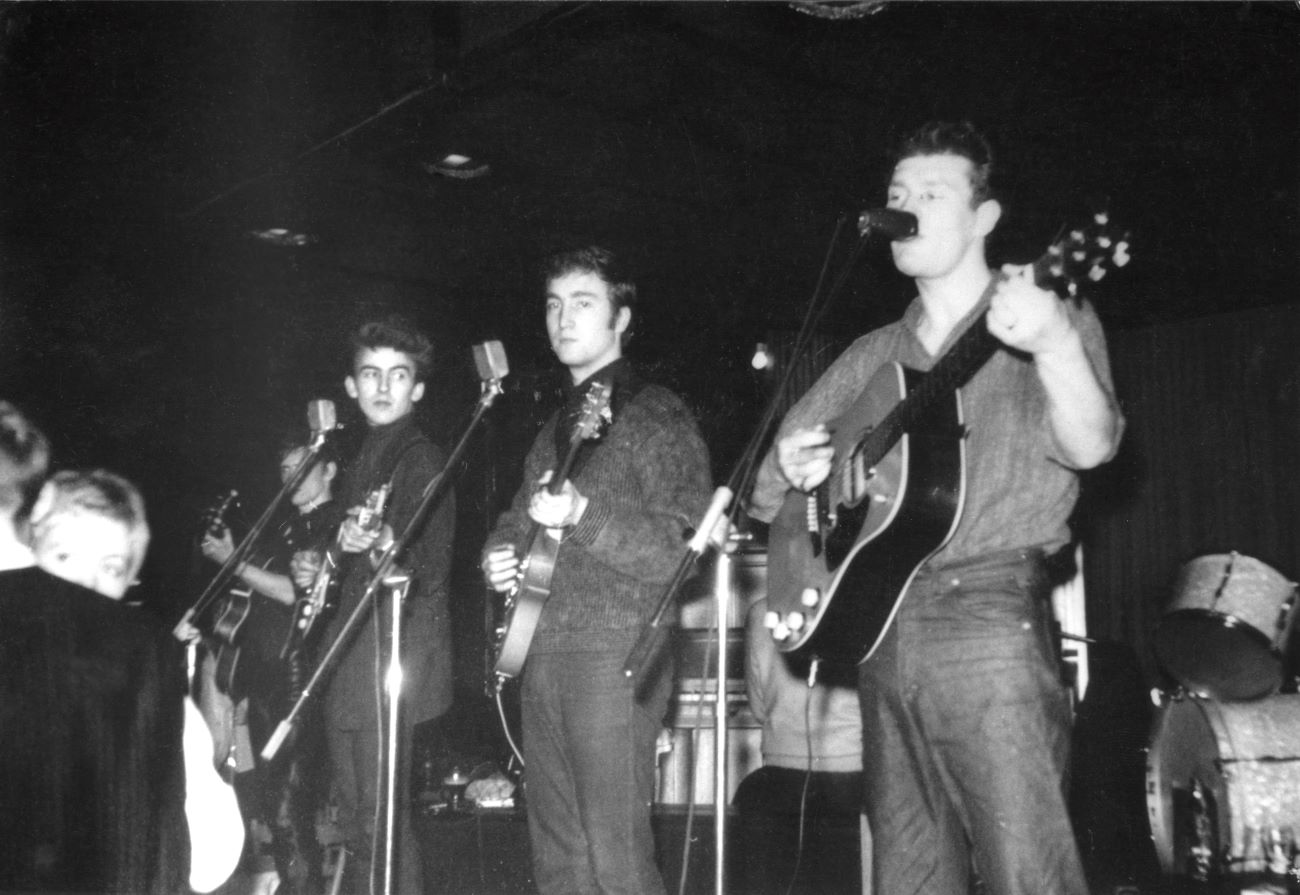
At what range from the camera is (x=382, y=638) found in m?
3.36

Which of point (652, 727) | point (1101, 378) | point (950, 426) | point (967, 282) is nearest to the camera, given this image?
point (1101, 378)

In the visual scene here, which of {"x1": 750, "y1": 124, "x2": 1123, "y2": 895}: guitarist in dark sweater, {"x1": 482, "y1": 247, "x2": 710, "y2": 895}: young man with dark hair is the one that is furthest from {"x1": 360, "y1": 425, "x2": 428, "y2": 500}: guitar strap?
{"x1": 750, "y1": 124, "x2": 1123, "y2": 895}: guitarist in dark sweater

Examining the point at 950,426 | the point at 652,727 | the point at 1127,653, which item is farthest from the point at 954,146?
the point at 1127,653

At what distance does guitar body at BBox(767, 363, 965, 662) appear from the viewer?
2.16m

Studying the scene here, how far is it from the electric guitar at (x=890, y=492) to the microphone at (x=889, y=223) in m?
0.21

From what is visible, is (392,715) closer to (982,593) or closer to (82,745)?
(82,745)

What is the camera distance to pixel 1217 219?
258 inches

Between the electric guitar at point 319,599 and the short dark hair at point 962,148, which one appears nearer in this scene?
the short dark hair at point 962,148

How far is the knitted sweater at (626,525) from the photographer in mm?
2826

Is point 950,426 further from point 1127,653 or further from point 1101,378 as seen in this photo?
point 1127,653

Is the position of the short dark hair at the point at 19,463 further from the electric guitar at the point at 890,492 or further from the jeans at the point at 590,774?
the electric guitar at the point at 890,492

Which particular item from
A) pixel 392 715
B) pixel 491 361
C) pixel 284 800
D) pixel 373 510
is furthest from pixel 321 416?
pixel 284 800

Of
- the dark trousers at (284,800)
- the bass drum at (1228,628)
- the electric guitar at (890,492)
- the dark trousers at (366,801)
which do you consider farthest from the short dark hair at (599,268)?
the bass drum at (1228,628)

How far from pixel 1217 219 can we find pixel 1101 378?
5278 millimetres
